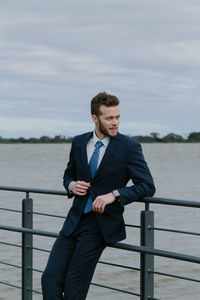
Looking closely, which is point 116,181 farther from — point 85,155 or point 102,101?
point 102,101

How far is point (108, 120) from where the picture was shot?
3986 mm

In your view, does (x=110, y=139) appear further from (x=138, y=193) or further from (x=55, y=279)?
(x=55, y=279)

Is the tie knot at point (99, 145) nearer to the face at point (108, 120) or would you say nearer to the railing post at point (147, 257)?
the face at point (108, 120)

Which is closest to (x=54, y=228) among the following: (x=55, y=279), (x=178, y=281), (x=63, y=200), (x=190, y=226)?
(x=190, y=226)

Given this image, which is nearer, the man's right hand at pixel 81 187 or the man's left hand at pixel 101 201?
the man's left hand at pixel 101 201

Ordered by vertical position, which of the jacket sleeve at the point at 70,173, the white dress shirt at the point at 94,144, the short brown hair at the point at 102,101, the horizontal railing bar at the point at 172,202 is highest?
the short brown hair at the point at 102,101

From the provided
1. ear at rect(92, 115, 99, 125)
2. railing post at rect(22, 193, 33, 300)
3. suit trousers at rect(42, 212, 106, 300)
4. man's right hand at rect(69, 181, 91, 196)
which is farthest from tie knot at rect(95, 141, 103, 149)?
railing post at rect(22, 193, 33, 300)

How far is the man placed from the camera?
399cm

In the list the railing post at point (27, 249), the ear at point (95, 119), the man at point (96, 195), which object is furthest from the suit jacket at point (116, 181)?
the railing post at point (27, 249)

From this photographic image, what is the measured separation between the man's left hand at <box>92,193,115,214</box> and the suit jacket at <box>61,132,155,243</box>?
0.21 feet

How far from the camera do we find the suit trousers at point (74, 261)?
4.06 metres

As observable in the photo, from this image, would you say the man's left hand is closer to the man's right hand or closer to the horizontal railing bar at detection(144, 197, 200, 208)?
the man's right hand

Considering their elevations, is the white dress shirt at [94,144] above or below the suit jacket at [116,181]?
above

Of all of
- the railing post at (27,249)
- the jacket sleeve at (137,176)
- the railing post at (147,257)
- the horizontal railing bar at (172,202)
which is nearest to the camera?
the horizontal railing bar at (172,202)
